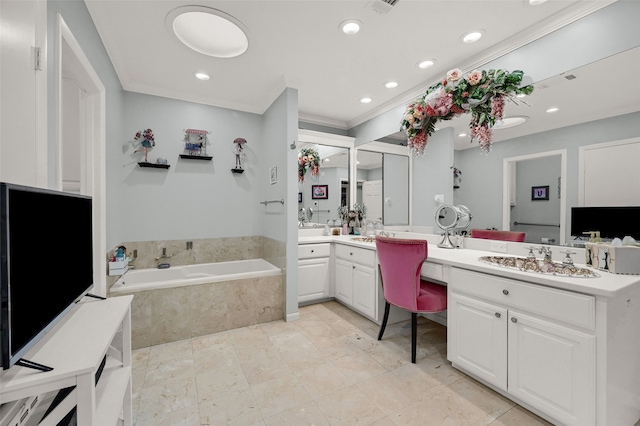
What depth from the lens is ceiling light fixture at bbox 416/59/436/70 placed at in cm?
246

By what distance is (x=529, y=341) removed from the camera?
5.01ft

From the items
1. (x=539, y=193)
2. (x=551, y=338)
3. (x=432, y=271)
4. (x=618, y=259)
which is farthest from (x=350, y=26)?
(x=551, y=338)

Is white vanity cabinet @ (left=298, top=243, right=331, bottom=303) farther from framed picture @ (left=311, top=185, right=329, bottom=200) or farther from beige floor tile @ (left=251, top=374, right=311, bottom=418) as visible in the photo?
beige floor tile @ (left=251, top=374, right=311, bottom=418)

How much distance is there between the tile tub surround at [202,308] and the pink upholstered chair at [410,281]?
1301mm

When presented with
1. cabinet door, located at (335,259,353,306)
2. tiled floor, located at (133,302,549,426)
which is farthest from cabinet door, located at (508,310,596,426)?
cabinet door, located at (335,259,353,306)

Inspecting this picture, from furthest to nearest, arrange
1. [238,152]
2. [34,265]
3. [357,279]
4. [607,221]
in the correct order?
1. [238,152]
2. [357,279]
3. [607,221]
4. [34,265]

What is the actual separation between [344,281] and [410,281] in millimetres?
1201

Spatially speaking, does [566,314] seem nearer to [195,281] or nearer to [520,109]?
[520,109]

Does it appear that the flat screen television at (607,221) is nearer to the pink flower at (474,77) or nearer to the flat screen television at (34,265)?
the pink flower at (474,77)

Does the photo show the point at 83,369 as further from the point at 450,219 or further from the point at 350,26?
the point at 450,219

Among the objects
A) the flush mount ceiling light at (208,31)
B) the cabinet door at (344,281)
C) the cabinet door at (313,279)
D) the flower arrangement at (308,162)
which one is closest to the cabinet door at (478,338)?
the cabinet door at (344,281)

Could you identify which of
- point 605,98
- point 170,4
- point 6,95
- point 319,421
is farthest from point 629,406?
point 170,4

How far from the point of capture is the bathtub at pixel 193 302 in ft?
7.91

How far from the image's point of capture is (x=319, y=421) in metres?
1.55
